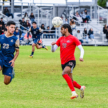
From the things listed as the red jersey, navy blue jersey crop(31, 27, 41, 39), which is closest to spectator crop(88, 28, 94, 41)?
navy blue jersey crop(31, 27, 41, 39)

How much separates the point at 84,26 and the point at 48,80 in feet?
101

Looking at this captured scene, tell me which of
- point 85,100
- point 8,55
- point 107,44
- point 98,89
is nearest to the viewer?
point 85,100

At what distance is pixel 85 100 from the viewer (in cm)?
807

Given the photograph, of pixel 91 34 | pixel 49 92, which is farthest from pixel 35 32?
pixel 91 34

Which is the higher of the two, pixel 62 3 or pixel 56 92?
pixel 62 3

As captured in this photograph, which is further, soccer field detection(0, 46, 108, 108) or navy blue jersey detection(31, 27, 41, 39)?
navy blue jersey detection(31, 27, 41, 39)

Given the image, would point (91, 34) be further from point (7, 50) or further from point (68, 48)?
point (7, 50)

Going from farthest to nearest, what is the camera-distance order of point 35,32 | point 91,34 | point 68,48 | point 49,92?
point 91,34 < point 35,32 < point 49,92 < point 68,48

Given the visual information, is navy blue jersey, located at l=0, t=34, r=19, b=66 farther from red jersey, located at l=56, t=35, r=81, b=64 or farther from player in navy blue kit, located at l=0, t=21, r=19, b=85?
red jersey, located at l=56, t=35, r=81, b=64

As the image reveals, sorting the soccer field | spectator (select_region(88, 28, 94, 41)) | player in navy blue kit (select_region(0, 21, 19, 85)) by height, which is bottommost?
the soccer field

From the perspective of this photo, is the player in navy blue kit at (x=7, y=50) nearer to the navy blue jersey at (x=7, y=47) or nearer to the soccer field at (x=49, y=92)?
the navy blue jersey at (x=7, y=47)

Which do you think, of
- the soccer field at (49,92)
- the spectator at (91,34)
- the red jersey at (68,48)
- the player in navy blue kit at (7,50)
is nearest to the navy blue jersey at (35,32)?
the soccer field at (49,92)

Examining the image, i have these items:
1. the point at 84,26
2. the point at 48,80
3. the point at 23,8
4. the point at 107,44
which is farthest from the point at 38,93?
the point at 23,8

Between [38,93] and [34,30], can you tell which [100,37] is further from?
[38,93]
